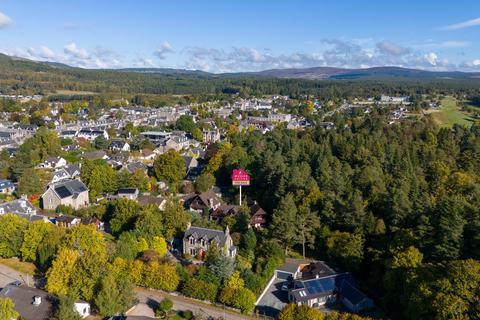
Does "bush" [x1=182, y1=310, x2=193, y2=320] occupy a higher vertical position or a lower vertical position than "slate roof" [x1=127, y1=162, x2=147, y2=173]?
lower

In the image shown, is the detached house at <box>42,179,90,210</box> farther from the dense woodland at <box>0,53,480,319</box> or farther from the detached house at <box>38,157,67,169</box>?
the detached house at <box>38,157,67,169</box>

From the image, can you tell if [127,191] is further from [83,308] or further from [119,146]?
[119,146]

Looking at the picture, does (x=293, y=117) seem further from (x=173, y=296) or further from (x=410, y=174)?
(x=173, y=296)

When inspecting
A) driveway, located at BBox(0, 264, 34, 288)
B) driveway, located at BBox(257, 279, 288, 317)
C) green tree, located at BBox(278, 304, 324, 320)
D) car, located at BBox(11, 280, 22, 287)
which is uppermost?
green tree, located at BBox(278, 304, 324, 320)

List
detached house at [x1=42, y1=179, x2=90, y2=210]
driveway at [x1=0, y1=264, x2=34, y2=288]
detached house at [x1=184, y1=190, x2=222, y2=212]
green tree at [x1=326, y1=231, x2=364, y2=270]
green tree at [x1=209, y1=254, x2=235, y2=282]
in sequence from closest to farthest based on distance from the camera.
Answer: green tree at [x1=209, y1=254, x2=235, y2=282]
driveway at [x1=0, y1=264, x2=34, y2=288]
green tree at [x1=326, y1=231, x2=364, y2=270]
detached house at [x1=184, y1=190, x2=222, y2=212]
detached house at [x1=42, y1=179, x2=90, y2=210]

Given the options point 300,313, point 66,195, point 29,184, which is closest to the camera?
point 300,313

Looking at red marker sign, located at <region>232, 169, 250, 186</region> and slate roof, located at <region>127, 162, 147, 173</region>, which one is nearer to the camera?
red marker sign, located at <region>232, 169, 250, 186</region>

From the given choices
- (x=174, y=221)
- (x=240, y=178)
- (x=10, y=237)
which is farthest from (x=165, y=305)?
(x=240, y=178)

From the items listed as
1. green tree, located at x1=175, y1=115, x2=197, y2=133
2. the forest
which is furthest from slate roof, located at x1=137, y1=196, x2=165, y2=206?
green tree, located at x1=175, y1=115, x2=197, y2=133
